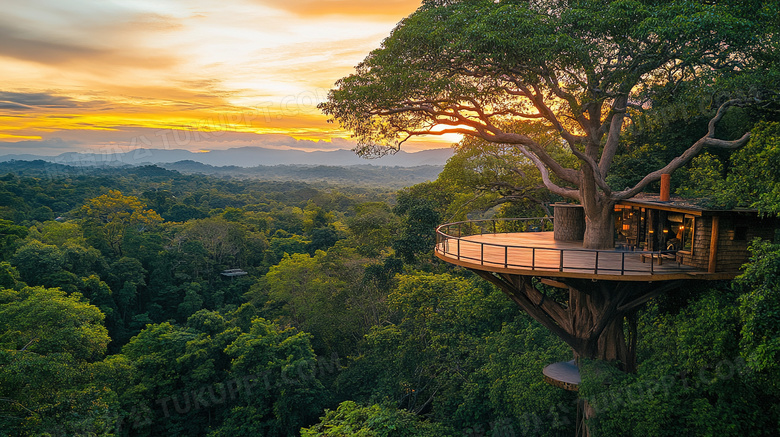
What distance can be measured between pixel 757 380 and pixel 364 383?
60.1 ft

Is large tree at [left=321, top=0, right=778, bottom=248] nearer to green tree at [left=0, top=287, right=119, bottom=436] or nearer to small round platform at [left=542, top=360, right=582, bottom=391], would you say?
small round platform at [left=542, top=360, right=582, bottom=391]

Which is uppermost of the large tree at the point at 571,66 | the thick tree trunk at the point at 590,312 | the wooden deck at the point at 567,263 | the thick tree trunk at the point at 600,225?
the large tree at the point at 571,66

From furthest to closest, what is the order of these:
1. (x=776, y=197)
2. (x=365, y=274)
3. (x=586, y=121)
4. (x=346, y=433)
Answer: (x=365, y=274), (x=346, y=433), (x=586, y=121), (x=776, y=197)

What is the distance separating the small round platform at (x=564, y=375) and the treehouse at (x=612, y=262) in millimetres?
28

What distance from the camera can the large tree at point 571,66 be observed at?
11.0 m

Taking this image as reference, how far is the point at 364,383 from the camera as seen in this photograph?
24406mm

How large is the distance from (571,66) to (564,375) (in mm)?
8822

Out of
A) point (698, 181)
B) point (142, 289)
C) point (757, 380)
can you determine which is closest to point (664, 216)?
point (698, 181)

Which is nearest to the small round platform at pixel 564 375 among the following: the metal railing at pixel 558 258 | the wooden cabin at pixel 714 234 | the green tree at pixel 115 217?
the metal railing at pixel 558 258

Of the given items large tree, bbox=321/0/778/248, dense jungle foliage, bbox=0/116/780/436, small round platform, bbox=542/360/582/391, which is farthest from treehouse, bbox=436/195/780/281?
small round platform, bbox=542/360/582/391

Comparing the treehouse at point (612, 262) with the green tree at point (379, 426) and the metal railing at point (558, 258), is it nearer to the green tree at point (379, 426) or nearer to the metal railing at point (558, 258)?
the metal railing at point (558, 258)

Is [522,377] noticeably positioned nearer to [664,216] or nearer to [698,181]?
[664,216]

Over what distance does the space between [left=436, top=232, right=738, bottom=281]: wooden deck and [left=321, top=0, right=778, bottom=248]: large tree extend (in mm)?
1798

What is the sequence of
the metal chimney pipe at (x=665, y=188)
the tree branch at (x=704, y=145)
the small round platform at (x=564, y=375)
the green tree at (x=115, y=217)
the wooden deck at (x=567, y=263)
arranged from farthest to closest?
the green tree at (x=115, y=217) < the small round platform at (x=564, y=375) < the metal chimney pipe at (x=665, y=188) < the tree branch at (x=704, y=145) < the wooden deck at (x=567, y=263)
